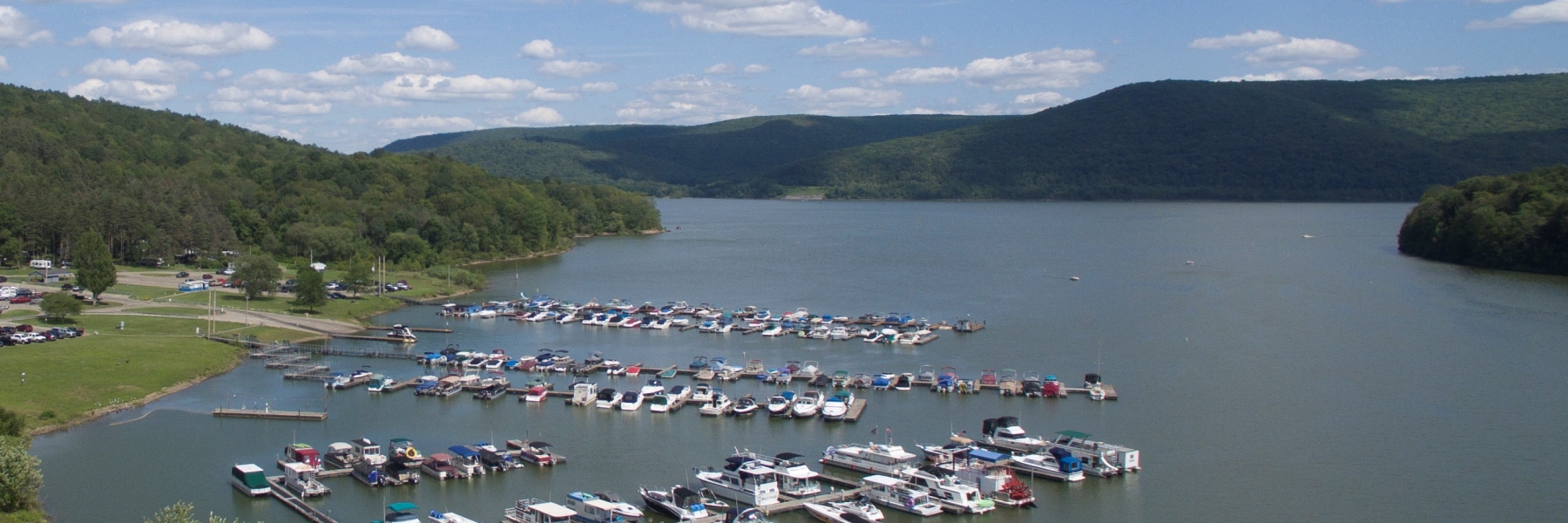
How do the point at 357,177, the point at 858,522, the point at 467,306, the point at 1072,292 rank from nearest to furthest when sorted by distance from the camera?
the point at 858,522
the point at 467,306
the point at 1072,292
the point at 357,177

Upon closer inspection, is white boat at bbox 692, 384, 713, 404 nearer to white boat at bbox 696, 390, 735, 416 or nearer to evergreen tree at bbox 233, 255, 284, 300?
white boat at bbox 696, 390, 735, 416

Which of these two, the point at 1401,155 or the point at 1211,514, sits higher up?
the point at 1401,155

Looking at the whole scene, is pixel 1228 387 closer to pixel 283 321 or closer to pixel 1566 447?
pixel 1566 447

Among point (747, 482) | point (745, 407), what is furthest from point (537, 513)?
point (745, 407)

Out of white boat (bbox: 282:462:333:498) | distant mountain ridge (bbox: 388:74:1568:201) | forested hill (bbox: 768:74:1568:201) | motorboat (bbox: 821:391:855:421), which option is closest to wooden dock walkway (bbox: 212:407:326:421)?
white boat (bbox: 282:462:333:498)

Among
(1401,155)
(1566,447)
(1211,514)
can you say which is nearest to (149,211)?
(1211,514)

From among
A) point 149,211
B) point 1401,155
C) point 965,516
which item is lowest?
point 965,516

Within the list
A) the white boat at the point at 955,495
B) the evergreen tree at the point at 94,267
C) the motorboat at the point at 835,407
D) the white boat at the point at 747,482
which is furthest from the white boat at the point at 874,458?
the evergreen tree at the point at 94,267
